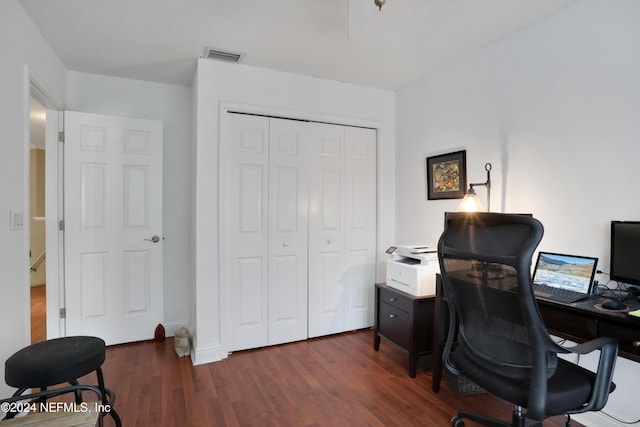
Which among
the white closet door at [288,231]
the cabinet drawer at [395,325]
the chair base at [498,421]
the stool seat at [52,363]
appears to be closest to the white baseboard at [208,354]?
the white closet door at [288,231]

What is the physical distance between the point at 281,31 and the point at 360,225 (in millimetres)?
1906

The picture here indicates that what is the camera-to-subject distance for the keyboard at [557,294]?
167cm

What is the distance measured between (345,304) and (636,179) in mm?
2407

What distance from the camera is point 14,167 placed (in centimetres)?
200

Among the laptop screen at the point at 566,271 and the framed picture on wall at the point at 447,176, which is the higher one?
the framed picture on wall at the point at 447,176

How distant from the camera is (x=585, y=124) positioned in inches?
77.9

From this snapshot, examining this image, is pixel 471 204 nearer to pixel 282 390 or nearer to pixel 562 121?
pixel 562 121

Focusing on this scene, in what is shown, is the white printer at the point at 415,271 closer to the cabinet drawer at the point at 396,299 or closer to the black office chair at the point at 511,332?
the cabinet drawer at the point at 396,299

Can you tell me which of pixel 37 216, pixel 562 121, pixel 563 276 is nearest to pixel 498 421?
pixel 563 276

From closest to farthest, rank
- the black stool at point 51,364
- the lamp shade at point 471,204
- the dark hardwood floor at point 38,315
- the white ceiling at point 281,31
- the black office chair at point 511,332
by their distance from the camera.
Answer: the black office chair at point 511,332, the black stool at point 51,364, the white ceiling at point 281,31, the lamp shade at point 471,204, the dark hardwood floor at point 38,315

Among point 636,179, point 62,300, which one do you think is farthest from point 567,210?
point 62,300

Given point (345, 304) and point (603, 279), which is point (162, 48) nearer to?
point (345, 304)

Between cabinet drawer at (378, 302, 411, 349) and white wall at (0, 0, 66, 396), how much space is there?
2490 mm

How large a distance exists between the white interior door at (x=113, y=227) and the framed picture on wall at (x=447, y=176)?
255cm
